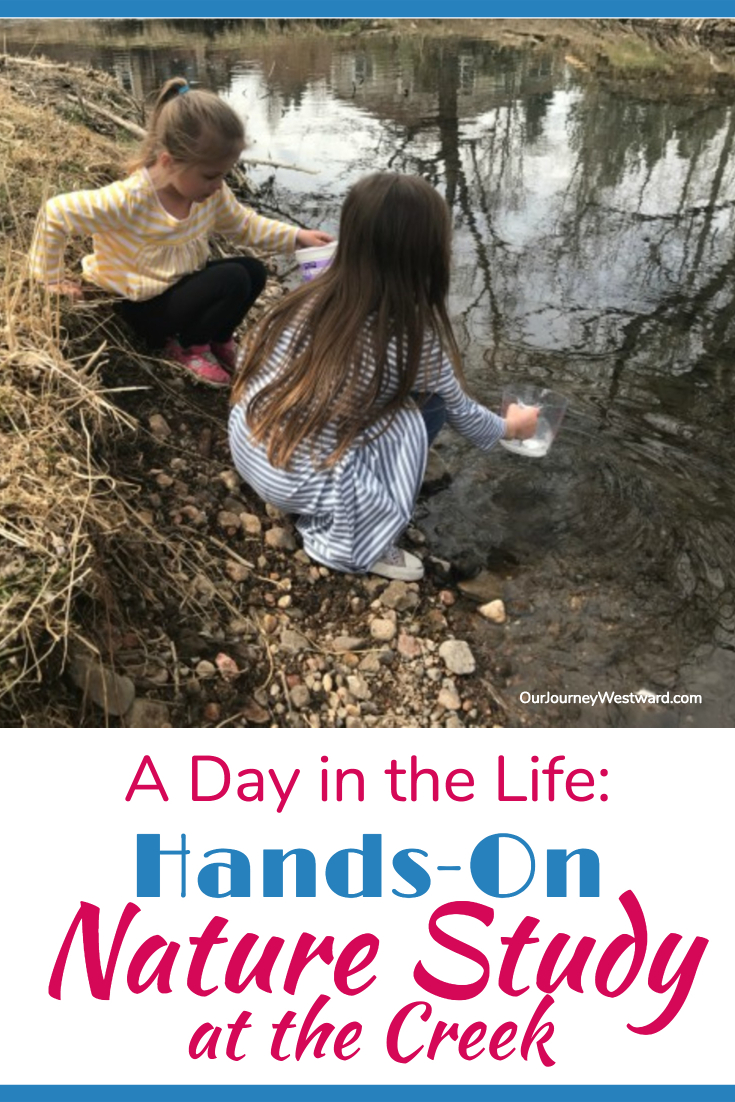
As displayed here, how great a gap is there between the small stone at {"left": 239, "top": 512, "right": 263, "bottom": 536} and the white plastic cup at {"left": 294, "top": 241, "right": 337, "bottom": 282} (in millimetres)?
742

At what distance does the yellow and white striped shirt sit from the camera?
233 centimetres

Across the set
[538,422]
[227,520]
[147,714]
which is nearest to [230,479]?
[227,520]

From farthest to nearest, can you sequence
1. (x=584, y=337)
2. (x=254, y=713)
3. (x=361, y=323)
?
(x=584, y=337) → (x=361, y=323) → (x=254, y=713)

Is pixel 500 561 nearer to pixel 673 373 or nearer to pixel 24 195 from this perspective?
pixel 673 373

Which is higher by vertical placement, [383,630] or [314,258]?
[314,258]

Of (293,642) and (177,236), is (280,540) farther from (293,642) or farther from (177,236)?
(177,236)

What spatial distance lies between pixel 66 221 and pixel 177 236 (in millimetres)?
339

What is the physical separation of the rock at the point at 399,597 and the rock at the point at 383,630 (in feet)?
0.22

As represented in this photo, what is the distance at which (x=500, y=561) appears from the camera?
2.64 metres

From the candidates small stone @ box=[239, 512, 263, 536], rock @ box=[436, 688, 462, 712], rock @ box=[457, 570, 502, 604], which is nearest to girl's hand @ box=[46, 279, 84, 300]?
small stone @ box=[239, 512, 263, 536]

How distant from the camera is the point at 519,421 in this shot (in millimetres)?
2527

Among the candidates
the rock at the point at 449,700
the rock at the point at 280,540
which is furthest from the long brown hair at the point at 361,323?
the rock at the point at 449,700

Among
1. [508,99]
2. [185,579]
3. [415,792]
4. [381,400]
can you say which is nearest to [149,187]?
[381,400]

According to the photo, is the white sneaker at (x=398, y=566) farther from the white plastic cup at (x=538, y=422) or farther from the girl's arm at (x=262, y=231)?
the girl's arm at (x=262, y=231)
